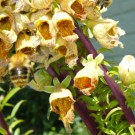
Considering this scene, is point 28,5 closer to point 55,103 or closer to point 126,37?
point 55,103

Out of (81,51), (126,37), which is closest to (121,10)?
(126,37)

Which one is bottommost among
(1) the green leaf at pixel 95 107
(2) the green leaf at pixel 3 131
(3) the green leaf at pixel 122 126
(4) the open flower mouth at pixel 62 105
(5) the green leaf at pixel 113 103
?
(2) the green leaf at pixel 3 131

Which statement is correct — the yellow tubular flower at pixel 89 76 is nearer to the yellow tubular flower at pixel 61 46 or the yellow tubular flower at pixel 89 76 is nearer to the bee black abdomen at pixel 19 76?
the yellow tubular flower at pixel 61 46

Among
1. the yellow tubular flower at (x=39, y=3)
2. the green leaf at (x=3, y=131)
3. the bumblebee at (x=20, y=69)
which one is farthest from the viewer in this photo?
the green leaf at (x=3, y=131)

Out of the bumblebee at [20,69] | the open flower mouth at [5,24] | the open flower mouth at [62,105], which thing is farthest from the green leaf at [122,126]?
the open flower mouth at [5,24]

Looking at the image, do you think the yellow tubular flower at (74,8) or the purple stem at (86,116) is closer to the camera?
the yellow tubular flower at (74,8)
